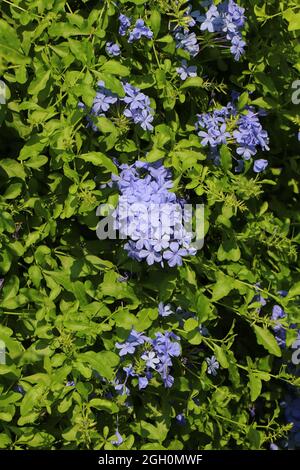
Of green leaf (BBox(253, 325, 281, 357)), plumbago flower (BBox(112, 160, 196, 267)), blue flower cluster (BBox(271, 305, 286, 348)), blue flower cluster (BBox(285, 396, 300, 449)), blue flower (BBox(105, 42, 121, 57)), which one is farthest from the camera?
blue flower cluster (BBox(285, 396, 300, 449))

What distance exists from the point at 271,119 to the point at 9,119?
951mm

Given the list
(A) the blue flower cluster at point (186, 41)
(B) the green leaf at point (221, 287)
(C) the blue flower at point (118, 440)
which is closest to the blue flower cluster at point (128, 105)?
(A) the blue flower cluster at point (186, 41)

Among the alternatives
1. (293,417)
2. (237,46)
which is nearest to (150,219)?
(237,46)

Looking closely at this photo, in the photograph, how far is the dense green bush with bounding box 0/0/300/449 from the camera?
6.61ft

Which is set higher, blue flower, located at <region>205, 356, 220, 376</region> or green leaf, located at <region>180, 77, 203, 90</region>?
green leaf, located at <region>180, 77, 203, 90</region>

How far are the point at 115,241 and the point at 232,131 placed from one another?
1.55 ft

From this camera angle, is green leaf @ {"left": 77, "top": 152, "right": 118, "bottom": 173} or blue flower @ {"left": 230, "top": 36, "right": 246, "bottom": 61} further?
blue flower @ {"left": 230, "top": 36, "right": 246, "bottom": 61}

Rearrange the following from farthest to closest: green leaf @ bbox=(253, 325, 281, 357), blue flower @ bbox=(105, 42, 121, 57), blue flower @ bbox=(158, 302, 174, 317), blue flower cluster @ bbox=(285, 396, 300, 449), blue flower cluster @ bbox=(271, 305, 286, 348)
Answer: blue flower cluster @ bbox=(285, 396, 300, 449) < blue flower cluster @ bbox=(271, 305, 286, 348) < green leaf @ bbox=(253, 325, 281, 357) < blue flower @ bbox=(158, 302, 174, 317) < blue flower @ bbox=(105, 42, 121, 57)

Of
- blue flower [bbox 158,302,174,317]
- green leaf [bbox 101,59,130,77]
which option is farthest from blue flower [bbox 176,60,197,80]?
blue flower [bbox 158,302,174,317]

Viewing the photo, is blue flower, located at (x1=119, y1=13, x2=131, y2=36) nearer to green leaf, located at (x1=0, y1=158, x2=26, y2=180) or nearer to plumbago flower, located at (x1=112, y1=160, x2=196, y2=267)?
plumbago flower, located at (x1=112, y1=160, x2=196, y2=267)

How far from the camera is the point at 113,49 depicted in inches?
80.4

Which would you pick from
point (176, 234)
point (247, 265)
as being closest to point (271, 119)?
point (247, 265)

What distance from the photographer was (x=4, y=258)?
207 centimetres
